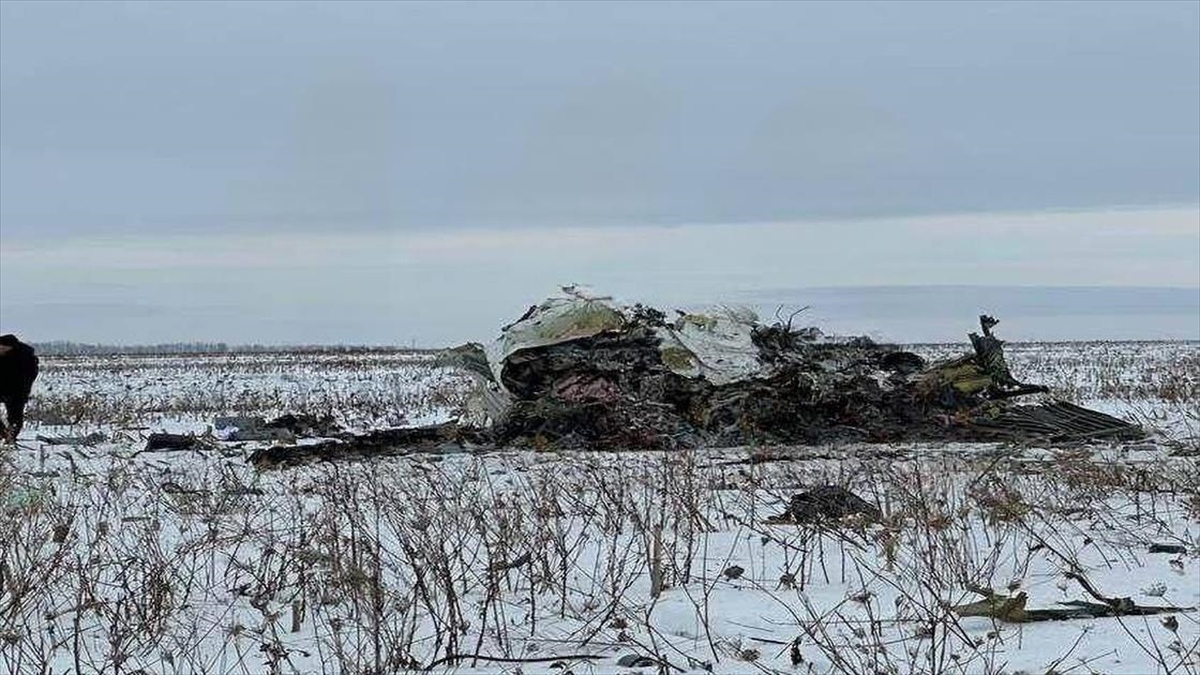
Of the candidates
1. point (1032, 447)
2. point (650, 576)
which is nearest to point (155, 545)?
point (650, 576)

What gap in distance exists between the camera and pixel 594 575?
6086 mm

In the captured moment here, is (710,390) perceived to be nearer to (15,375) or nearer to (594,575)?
(15,375)

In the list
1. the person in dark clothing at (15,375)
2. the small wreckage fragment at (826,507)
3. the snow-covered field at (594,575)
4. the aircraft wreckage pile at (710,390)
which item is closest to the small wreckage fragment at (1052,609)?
the snow-covered field at (594,575)

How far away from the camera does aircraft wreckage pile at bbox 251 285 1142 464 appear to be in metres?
13.2

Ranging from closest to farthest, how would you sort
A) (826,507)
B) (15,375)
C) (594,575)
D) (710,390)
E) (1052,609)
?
(1052,609) < (594,575) < (826,507) < (15,375) < (710,390)

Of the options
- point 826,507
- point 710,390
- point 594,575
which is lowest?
point 594,575

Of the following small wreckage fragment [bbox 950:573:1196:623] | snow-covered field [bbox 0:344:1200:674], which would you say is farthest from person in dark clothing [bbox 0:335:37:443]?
small wreckage fragment [bbox 950:573:1196:623]

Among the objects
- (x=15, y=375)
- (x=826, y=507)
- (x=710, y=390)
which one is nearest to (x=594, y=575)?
(x=826, y=507)

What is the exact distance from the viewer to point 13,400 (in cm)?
1372

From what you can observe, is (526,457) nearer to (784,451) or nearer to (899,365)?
(784,451)

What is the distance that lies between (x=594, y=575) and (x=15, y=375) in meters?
9.88

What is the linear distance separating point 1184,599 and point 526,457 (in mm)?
6738

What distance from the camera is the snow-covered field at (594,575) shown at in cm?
489

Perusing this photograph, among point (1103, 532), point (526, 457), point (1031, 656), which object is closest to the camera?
point (1031, 656)
